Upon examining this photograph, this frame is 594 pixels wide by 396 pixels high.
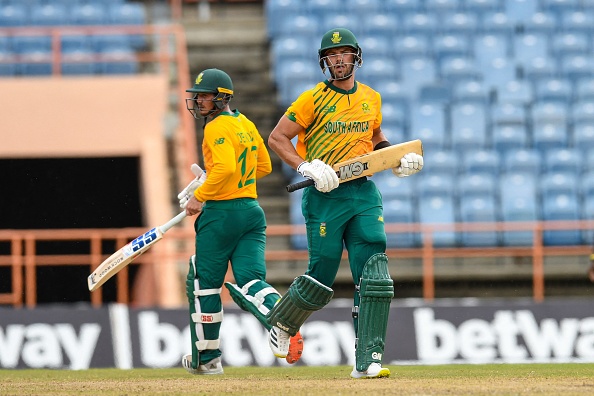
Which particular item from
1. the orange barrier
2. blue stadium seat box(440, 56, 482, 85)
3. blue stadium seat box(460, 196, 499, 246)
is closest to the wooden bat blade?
the orange barrier

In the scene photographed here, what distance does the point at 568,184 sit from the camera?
Answer: 15305 mm

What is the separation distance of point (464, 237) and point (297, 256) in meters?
2.19

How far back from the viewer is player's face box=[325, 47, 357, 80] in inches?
302

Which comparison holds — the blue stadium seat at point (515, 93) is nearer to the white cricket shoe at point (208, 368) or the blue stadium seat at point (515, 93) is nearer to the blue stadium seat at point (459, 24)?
the blue stadium seat at point (459, 24)

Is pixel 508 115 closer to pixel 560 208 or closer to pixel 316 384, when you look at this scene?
pixel 560 208

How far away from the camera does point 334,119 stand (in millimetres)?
7715

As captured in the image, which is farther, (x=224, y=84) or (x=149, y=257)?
(x=149, y=257)

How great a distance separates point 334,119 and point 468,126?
8.90 m

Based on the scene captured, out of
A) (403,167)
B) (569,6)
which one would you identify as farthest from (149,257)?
(569,6)

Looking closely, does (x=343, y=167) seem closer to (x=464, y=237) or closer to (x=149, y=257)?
(x=149, y=257)

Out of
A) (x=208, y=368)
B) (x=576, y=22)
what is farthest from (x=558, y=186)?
(x=208, y=368)

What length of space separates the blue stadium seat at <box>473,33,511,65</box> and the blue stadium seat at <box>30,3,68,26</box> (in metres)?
5.74

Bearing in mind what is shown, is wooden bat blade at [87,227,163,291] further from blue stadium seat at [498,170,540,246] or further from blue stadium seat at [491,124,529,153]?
blue stadium seat at [491,124,529,153]

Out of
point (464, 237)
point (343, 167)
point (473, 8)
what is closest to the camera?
point (343, 167)
